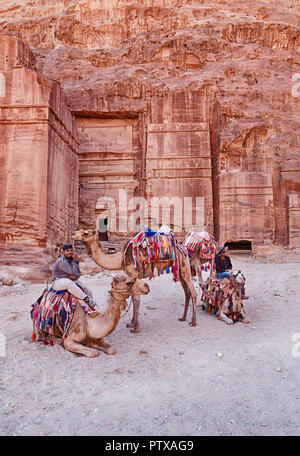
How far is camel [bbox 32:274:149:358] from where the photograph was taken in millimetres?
4086

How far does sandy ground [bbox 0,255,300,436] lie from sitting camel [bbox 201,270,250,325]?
0.79 ft

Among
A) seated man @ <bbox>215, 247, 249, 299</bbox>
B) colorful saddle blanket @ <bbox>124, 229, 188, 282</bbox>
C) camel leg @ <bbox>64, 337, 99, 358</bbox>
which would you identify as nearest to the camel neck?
colorful saddle blanket @ <bbox>124, 229, 188, 282</bbox>

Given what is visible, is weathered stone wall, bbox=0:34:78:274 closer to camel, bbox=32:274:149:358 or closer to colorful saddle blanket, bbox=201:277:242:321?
colorful saddle blanket, bbox=201:277:242:321

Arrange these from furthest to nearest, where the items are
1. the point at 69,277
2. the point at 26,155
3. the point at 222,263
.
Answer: the point at 26,155 → the point at 222,263 → the point at 69,277

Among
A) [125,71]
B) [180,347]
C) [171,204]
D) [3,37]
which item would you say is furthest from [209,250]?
[125,71]

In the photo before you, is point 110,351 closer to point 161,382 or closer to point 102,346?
point 102,346

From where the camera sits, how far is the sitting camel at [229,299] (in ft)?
20.2

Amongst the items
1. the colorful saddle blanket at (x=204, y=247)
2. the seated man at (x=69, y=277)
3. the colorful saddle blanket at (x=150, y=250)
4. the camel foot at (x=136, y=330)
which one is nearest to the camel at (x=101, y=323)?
the seated man at (x=69, y=277)

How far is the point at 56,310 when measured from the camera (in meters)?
4.42

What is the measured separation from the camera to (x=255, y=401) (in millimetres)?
3154

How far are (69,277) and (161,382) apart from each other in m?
1.94

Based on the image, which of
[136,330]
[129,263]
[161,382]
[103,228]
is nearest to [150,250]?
[129,263]

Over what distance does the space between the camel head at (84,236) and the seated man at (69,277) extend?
0.48 meters

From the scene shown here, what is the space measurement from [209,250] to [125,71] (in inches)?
641
